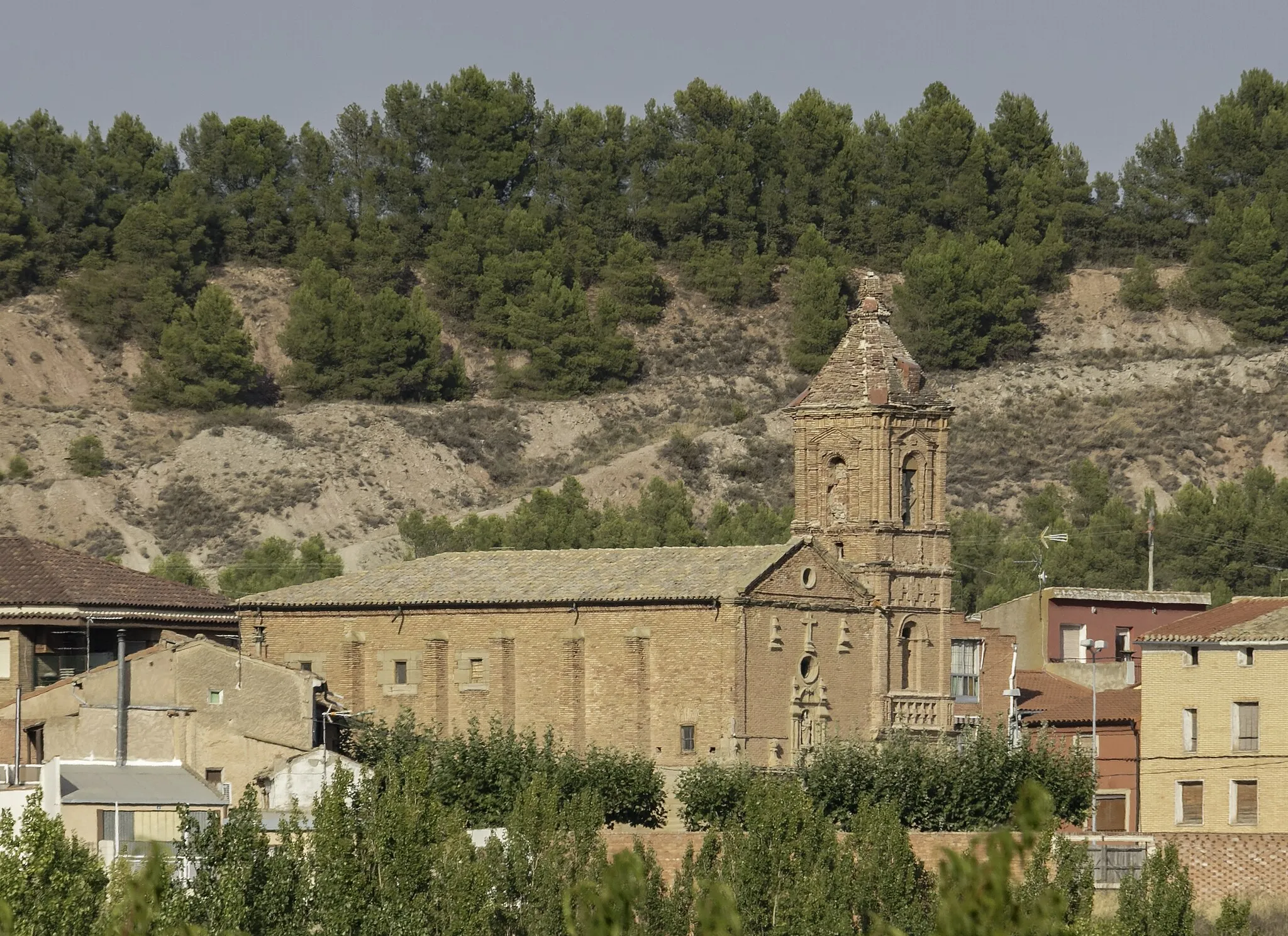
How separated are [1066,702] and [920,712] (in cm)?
460

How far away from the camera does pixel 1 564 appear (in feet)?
225

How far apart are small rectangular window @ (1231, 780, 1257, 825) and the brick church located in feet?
31.0

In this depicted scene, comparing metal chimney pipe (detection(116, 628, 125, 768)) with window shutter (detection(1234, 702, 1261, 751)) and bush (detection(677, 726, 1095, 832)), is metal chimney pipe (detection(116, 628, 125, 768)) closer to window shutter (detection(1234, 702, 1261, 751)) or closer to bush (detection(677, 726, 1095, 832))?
bush (detection(677, 726, 1095, 832))

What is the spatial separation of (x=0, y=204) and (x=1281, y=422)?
5798cm

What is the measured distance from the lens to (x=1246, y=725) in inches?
2493

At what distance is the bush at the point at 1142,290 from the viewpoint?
14225 cm

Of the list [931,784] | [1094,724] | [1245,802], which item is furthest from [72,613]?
[1245,802]

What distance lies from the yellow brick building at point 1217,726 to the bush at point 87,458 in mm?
67692

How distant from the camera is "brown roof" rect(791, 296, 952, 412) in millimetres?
74125

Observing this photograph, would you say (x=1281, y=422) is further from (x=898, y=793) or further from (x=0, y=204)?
(x=898, y=793)

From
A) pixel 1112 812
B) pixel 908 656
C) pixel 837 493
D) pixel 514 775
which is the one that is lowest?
pixel 1112 812

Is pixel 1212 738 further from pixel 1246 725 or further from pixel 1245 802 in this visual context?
pixel 1245 802

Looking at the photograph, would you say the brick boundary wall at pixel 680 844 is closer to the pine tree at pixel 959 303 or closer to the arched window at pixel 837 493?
the arched window at pixel 837 493

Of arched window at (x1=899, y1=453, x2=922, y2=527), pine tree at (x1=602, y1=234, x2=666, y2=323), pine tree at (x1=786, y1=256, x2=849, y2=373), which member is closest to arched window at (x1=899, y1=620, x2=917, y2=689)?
arched window at (x1=899, y1=453, x2=922, y2=527)
